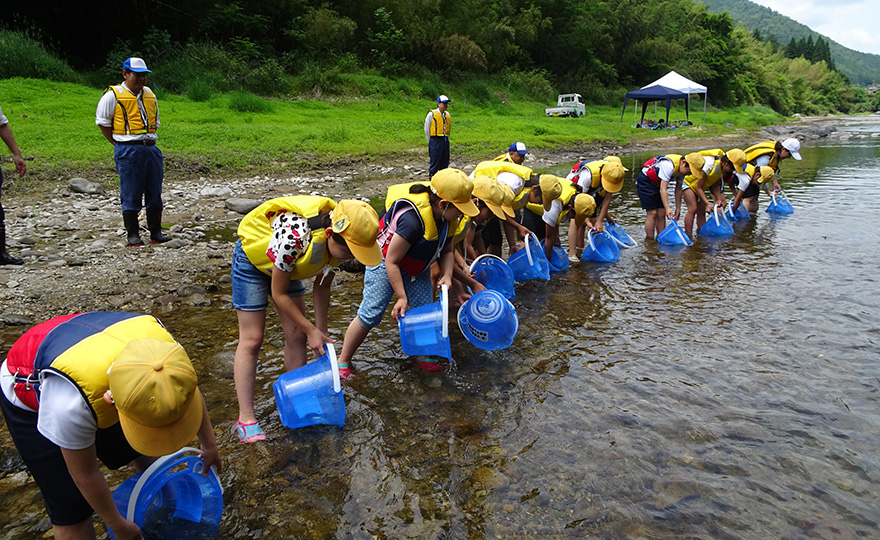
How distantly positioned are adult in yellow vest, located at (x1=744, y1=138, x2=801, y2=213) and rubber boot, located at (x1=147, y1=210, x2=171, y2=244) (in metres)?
8.86

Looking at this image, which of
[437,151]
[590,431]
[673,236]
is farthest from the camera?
[437,151]

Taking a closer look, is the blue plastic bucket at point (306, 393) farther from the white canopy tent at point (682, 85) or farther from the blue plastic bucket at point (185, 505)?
the white canopy tent at point (682, 85)

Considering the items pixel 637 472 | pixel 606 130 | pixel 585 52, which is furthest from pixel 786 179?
pixel 585 52

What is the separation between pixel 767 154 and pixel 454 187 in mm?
7983

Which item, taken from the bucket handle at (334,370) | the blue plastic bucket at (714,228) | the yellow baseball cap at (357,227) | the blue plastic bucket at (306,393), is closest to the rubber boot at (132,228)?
the blue plastic bucket at (306,393)

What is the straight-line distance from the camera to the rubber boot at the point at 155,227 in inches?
255

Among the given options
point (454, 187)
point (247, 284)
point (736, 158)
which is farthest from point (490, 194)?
point (736, 158)

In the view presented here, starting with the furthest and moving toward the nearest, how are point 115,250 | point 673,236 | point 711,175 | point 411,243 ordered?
point 711,175 → point 673,236 → point 115,250 → point 411,243

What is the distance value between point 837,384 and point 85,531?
4.49m

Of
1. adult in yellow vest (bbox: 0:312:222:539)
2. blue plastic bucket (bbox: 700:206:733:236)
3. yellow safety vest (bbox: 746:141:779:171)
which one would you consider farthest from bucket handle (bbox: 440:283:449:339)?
yellow safety vest (bbox: 746:141:779:171)

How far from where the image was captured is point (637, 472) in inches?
119

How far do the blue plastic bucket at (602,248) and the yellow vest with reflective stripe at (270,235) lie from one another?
4784 mm

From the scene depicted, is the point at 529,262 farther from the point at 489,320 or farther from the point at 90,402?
the point at 90,402

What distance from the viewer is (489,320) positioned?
416cm
